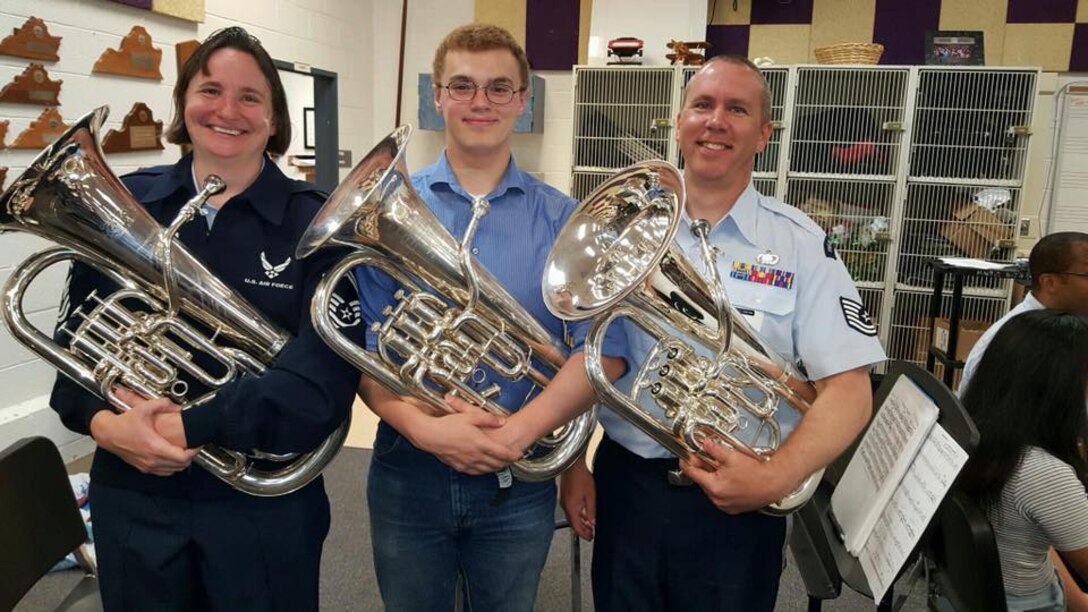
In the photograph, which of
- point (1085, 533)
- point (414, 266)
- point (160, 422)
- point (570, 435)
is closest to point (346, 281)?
point (414, 266)

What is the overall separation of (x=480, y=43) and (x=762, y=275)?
30.3 inches

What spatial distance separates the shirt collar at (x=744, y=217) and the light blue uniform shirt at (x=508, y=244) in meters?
0.32

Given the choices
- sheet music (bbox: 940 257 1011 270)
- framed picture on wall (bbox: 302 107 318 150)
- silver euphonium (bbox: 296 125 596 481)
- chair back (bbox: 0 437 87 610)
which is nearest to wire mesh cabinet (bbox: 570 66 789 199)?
sheet music (bbox: 940 257 1011 270)

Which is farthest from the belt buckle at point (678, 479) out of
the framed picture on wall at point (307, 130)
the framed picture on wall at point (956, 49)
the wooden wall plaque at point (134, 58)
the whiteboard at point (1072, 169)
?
the framed picture on wall at point (307, 130)

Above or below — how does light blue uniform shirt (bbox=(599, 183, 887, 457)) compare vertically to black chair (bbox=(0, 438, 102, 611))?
above

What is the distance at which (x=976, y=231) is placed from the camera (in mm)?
4539

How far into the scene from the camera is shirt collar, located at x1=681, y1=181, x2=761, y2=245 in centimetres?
153

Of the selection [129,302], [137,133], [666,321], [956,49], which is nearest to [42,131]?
[137,133]

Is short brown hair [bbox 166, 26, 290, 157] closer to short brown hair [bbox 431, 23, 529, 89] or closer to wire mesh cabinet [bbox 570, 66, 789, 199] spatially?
short brown hair [bbox 431, 23, 529, 89]

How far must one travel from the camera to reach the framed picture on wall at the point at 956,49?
4.66 m

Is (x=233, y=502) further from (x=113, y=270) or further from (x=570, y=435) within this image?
(x=570, y=435)

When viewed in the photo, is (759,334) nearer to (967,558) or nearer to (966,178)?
(967,558)

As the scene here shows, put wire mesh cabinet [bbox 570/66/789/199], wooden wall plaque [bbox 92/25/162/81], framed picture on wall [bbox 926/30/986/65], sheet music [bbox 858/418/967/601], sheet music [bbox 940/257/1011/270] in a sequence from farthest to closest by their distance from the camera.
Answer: wire mesh cabinet [bbox 570/66/789/199] → framed picture on wall [bbox 926/30/986/65] → sheet music [bbox 940/257/1011/270] → wooden wall plaque [bbox 92/25/162/81] → sheet music [bbox 858/418/967/601]

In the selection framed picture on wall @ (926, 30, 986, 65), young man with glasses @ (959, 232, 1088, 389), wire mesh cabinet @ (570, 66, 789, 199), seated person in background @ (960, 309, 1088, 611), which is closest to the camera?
seated person in background @ (960, 309, 1088, 611)
